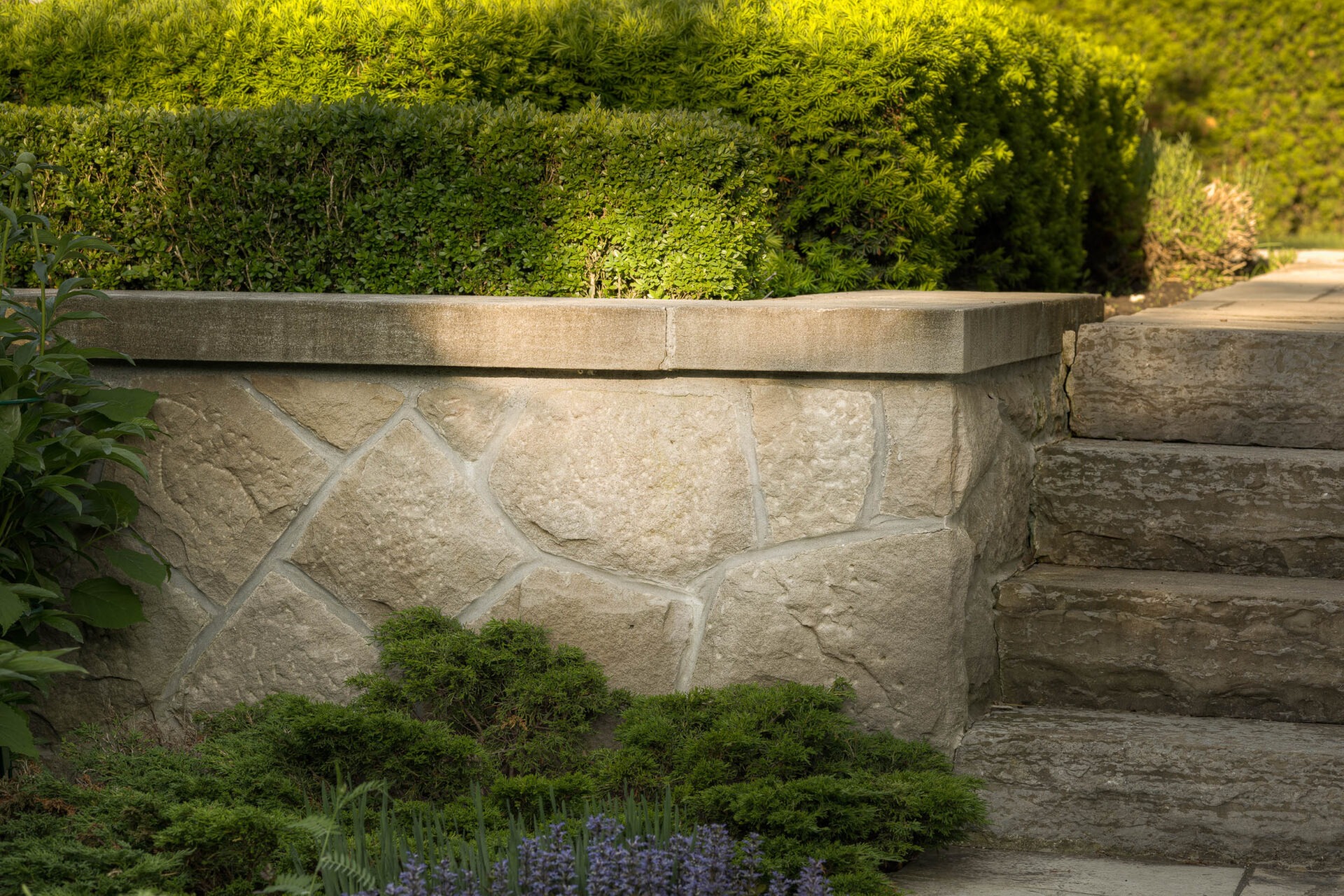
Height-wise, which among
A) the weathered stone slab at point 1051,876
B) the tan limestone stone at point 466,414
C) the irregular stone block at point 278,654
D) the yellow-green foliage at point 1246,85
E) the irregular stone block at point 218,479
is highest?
the yellow-green foliage at point 1246,85

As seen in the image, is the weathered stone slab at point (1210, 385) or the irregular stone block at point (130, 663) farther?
the weathered stone slab at point (1210, 385)

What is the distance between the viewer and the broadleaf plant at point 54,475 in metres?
2.83

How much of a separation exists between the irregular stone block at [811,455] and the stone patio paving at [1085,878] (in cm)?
76

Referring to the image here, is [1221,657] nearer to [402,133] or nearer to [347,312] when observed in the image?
[347,312]

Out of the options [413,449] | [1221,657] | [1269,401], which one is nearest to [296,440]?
[413,449]

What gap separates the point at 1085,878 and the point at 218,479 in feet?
7.23

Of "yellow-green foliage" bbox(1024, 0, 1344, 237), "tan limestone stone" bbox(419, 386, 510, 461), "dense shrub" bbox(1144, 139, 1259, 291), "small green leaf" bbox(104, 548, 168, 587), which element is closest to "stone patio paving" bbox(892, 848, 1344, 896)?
"tan limestone stone" bbox(419, 386, 510, 461)

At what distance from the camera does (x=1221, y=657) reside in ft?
10.00

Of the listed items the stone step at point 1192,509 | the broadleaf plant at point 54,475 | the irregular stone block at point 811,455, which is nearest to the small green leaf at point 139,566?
the broadleaf plant at point 54,475

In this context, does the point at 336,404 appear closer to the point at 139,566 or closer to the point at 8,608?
the point at 139,566

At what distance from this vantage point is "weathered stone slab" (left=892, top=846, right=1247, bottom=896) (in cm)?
254

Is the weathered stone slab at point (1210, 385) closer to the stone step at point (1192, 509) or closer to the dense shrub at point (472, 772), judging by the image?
the stone step at point (1192, 509)

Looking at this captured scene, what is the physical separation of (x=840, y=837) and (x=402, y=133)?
82.4 inches

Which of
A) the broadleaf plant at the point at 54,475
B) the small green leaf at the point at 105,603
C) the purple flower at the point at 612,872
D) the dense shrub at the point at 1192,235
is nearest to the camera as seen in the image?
the purple flower at the point at 612,872
